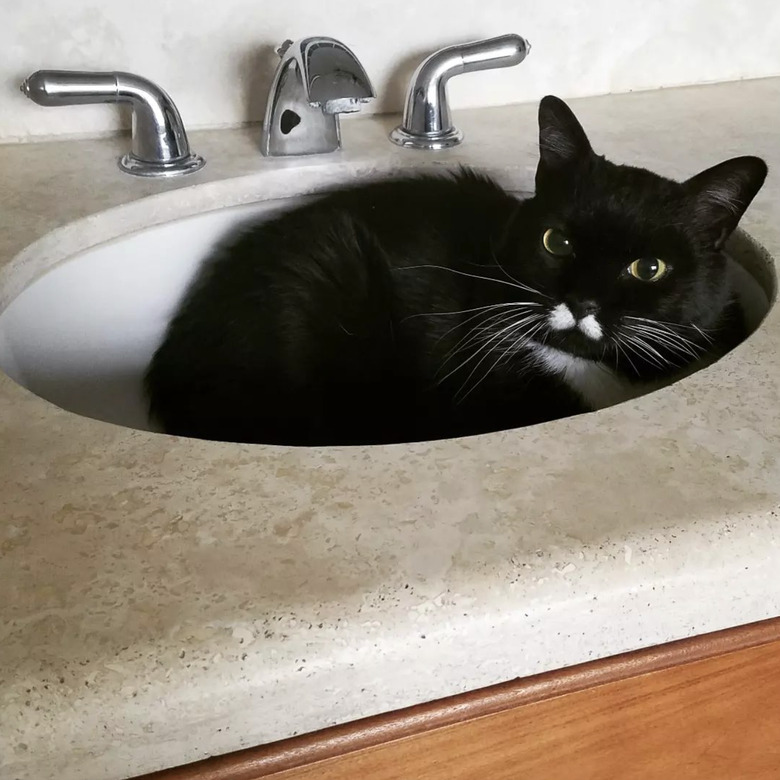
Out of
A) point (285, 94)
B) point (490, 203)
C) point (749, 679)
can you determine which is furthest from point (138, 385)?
point (749, 679)

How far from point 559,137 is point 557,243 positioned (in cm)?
12

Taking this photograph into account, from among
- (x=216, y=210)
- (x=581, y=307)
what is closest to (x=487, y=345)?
(x=581, y=307)

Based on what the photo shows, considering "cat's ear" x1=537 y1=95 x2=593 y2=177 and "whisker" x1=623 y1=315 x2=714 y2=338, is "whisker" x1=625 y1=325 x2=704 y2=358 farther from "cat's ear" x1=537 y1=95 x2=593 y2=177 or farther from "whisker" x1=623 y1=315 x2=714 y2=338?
"cat's ear" x1=537 y1=95 x2=593 y2=177

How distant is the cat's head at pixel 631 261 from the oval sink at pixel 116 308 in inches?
2.2

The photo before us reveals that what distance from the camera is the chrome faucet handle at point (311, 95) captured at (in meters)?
0.80

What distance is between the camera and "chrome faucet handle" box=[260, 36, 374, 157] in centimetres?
80

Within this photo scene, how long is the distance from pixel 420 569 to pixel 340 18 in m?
0.82

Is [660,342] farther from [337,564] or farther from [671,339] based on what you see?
[337,564]

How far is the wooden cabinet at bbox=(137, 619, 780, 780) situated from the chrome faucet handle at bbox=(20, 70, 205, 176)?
27.2 inches

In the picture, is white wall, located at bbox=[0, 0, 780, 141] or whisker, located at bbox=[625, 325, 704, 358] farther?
white wall, located at bbox=[0, 0, 780, 141]

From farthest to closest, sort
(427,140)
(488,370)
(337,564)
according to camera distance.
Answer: (427,140) → (488,370) → (337,564)

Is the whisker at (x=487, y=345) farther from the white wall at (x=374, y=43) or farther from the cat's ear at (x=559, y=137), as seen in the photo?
the white wall at (x=374, y=43)

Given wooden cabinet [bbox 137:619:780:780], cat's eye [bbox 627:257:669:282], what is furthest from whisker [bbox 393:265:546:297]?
wooden cabinet [bbox 137:619:780:780]

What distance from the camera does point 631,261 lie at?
2.72 feet
